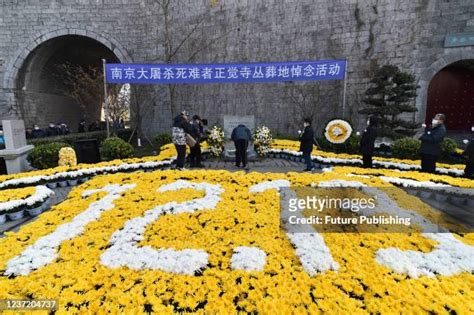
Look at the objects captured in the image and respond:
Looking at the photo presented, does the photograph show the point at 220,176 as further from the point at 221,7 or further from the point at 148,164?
the point at 221,7

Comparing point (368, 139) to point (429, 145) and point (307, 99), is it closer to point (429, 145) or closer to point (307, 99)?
point (429, 145)

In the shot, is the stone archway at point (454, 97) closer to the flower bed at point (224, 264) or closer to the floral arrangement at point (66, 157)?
the flower bed at point (224, 264)

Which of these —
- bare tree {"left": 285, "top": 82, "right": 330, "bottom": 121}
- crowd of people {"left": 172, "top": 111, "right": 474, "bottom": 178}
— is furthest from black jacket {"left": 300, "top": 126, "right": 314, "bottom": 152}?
bare tree {"left": 285, "top": 82, "right": 330, "bottom": 121}

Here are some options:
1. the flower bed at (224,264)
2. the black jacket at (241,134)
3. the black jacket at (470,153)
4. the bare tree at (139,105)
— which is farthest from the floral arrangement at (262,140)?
the bare tree at (139,105)

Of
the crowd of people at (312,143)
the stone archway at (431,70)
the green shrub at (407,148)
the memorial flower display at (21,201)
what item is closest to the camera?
the memorial flower display at (21,201)

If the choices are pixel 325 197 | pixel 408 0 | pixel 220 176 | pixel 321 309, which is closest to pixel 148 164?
pixel 220 176

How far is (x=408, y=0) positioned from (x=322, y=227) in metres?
14.6

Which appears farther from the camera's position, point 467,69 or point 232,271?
point 467,69

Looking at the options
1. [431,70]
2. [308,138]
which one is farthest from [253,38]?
[308,138]

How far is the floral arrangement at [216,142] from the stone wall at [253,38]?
7020 millimetres

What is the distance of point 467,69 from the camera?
13.3 m

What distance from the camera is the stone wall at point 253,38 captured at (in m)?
12.8

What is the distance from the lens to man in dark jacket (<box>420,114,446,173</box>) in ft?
19.7

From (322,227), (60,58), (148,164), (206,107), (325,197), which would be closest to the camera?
(322,227)
